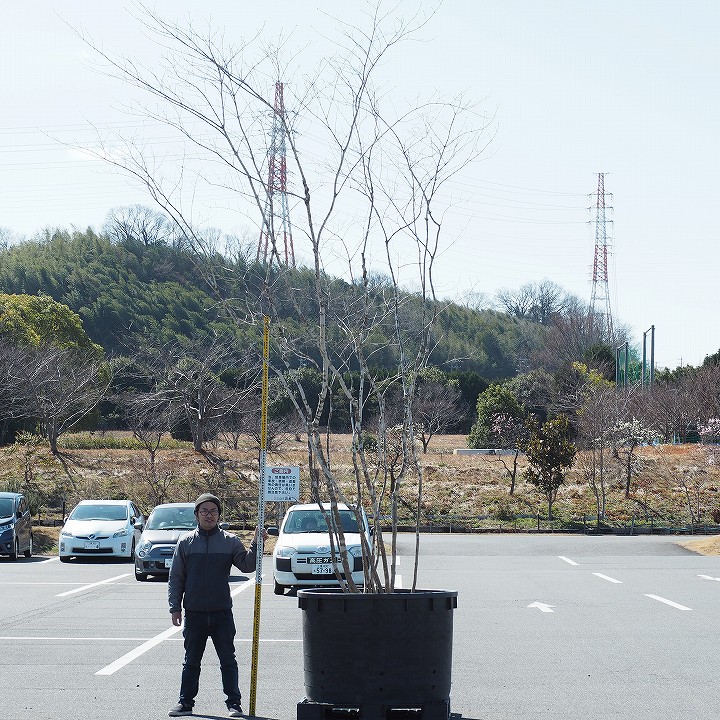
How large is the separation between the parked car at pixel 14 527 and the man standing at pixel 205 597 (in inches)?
691

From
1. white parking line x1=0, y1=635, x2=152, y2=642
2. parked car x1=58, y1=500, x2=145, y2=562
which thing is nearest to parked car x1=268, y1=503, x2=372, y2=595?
white parking line x1=0, y1=635, x2=152, y2=642

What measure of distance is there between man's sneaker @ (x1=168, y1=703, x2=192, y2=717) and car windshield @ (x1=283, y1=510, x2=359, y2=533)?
34.9 ft

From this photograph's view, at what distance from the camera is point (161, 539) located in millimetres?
20281

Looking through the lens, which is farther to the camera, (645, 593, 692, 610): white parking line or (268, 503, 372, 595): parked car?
(268, 503, 372, 595): parked car

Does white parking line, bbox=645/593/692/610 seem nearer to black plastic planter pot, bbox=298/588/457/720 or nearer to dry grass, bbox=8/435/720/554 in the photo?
black plastic planter pot, bbox=298/588/457/720

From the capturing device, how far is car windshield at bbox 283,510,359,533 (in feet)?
59.7

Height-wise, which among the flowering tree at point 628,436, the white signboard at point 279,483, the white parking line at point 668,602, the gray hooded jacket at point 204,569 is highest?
the flowering tree at point 628,436

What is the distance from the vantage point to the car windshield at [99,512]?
25.2 metres

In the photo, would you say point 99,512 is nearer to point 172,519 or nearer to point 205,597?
point 172,519

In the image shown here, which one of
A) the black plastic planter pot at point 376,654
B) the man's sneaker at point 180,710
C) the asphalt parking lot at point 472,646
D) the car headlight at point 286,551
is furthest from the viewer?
the car headlight at point 286,551

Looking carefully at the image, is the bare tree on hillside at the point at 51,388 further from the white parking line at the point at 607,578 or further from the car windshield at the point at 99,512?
the white parking line at the point at 607,578

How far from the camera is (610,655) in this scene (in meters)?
10.3

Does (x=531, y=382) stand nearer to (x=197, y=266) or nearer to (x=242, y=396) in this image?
(x=242, y=396)

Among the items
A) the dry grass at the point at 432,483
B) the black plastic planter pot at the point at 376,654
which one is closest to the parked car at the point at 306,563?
the black plastic planter pot at the point at 376,654
